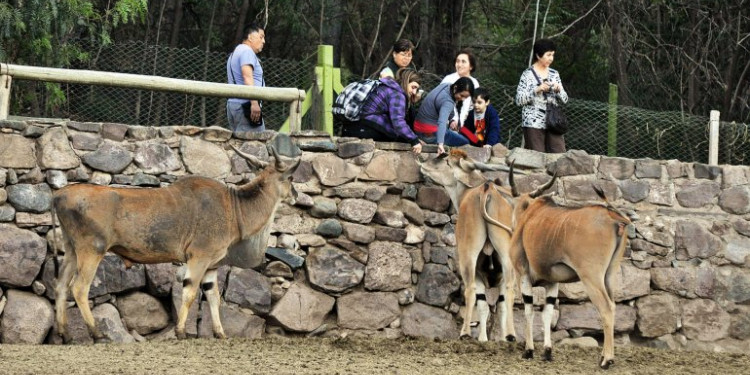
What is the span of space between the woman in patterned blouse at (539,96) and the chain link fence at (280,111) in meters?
0.70

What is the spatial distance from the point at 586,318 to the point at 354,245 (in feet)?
7.14

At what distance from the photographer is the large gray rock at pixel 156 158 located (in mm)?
10188

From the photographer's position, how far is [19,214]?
32.0 feet

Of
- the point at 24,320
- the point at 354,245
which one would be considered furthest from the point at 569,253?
the point at 24,320

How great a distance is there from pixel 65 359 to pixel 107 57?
4.37m

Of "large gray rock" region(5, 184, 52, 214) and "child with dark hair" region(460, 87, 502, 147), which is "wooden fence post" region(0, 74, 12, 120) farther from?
"child with dark hair" region(460, 87, 502, 147)

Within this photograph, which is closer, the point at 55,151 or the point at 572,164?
the point at 55,151

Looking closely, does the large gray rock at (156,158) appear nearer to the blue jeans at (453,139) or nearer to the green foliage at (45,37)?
the green foliage at (45,37)

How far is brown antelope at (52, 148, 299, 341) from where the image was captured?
9047mm

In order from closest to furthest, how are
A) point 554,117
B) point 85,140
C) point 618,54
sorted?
point 85,140
point 554,117
point 618,54

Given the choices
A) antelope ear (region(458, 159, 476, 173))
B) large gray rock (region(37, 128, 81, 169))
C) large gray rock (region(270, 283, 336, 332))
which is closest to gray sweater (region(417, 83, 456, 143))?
antelope ear (region(458, 159, 476, 173))

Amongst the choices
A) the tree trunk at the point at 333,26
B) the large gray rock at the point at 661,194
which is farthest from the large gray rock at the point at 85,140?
the tree trunk at the point at 333,26

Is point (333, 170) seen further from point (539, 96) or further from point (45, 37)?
point (45, 37)

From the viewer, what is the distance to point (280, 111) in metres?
12.8
